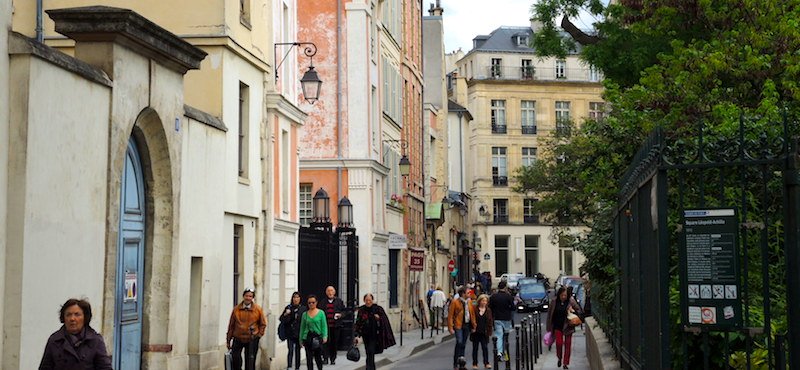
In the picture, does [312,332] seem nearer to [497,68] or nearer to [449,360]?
[449,360]

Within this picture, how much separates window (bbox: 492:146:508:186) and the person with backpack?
79310 millimetres

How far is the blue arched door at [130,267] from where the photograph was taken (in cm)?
1934

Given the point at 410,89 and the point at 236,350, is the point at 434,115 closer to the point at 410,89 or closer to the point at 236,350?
the point at 410,89

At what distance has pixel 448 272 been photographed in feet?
236

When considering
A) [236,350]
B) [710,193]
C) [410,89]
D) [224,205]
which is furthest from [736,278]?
[410,89]

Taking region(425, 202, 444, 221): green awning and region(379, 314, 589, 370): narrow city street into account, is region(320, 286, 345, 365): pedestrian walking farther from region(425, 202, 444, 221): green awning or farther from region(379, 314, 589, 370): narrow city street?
region(425, 202, 444, 221): green awning

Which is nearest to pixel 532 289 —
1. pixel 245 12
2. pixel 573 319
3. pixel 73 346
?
pixel 573 319

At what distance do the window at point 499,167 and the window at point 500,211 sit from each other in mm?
1393

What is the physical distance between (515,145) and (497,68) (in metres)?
6.63

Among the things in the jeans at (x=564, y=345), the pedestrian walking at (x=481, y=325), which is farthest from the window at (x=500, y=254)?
the jeans at (x=564, y=345)

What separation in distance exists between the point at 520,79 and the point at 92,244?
306ft

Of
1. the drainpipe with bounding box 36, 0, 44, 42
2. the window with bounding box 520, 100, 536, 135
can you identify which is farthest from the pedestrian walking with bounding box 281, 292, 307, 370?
the window with bounding box 520, 100, 536, 135

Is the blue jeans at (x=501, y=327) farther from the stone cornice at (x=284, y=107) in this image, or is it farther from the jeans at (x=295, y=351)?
the stone cornice at (x=284, y=107)

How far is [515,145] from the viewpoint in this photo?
4252 inches
